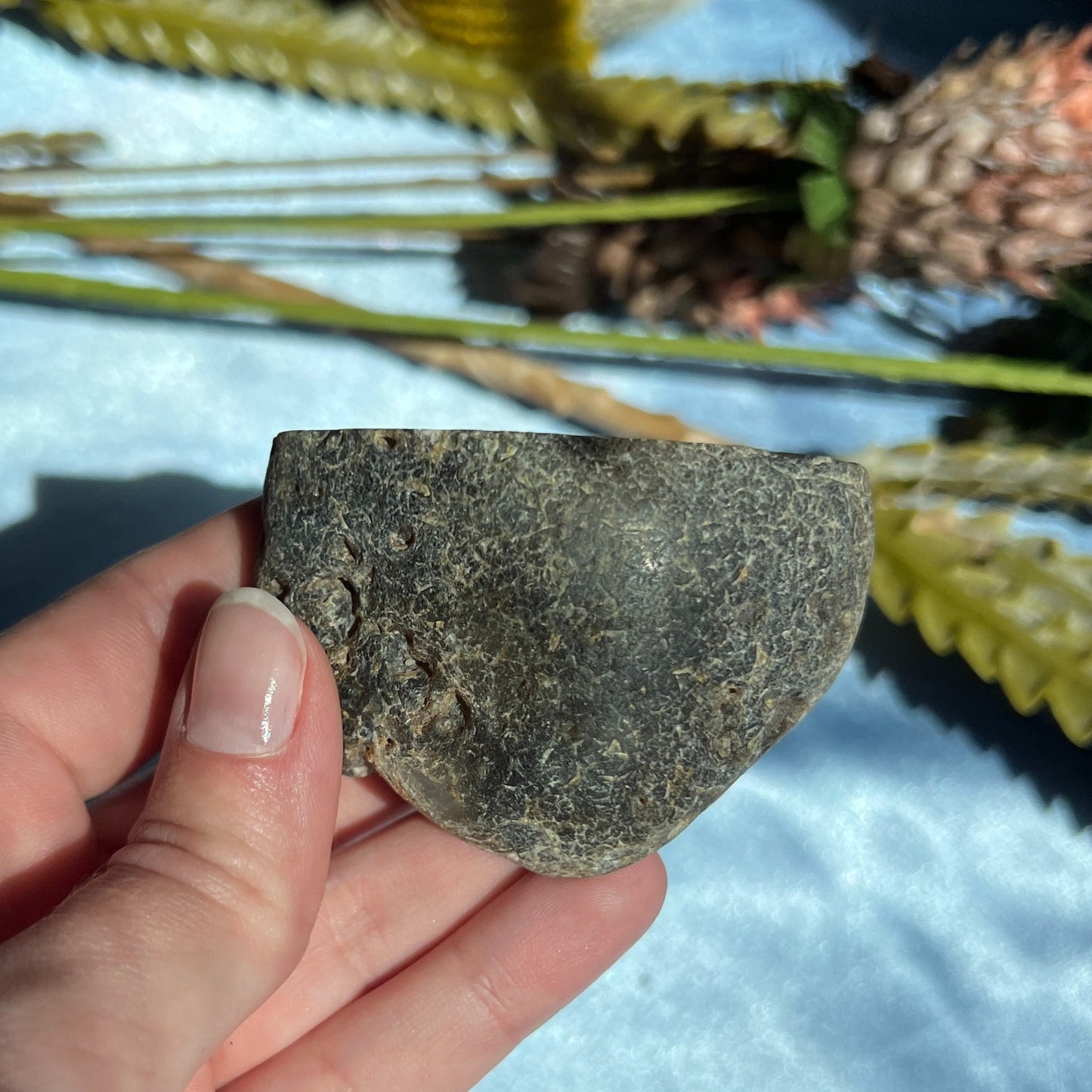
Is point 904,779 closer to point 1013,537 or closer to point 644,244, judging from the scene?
point 1013,537

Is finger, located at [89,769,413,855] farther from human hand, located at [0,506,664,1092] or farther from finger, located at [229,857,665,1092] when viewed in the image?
finger, located at [229,857,665,1092]

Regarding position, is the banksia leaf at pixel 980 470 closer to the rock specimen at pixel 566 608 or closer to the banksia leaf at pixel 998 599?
the banksia leaf at pixel 998 599

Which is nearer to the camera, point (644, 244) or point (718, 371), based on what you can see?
point (644, 244)

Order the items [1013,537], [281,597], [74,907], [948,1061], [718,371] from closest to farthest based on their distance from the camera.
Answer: [74,907], [281,597], [1013,537], [948,1061], [718,371]

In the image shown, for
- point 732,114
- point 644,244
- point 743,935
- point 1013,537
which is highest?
point 732,114

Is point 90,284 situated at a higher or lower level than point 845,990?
higher

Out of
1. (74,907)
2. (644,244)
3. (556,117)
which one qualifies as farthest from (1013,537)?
(74,907)

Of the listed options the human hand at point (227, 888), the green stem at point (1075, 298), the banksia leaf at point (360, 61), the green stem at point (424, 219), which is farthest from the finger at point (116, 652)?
the green stem at point (1075, 298)

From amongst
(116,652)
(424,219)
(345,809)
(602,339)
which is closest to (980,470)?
(602,339)
